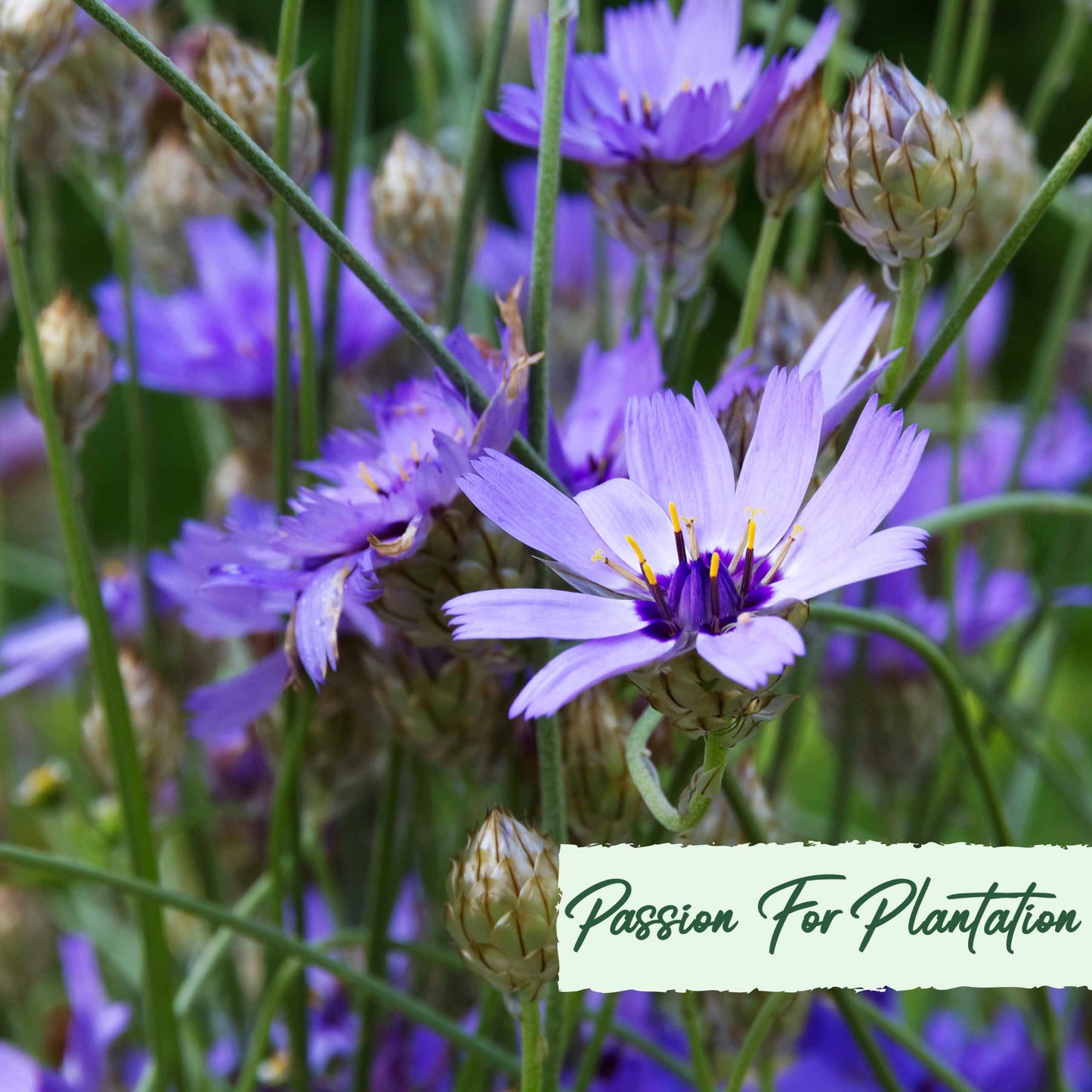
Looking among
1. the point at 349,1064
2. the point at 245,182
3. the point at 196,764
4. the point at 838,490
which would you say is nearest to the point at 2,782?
the point at 196,764

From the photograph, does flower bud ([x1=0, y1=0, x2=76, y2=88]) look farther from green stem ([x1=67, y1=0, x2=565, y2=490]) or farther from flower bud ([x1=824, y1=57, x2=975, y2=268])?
flower bud ([x1=824, y1=57, x2=975, y2=268])

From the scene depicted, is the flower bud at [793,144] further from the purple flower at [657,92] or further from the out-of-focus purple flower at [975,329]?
the out-of-focus purple flower at [975,329]

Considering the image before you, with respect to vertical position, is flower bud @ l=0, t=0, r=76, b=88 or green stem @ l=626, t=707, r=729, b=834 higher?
flower bud @ l=0, t=0, r=76, b=88

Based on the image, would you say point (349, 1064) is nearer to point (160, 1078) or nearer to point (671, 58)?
point (160, 1078)

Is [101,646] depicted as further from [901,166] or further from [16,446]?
[16,446]

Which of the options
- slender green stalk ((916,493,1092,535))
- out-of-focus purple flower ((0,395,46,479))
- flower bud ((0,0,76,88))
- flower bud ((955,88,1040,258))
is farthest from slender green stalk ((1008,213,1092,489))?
out-of-focus purple flower ((0,395,46,479))

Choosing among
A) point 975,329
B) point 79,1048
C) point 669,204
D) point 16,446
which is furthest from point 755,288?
point 16,446
